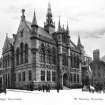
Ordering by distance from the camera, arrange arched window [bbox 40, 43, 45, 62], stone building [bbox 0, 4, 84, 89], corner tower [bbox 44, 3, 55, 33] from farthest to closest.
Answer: corner tower [bbox 44, 3, 55, 33]
arched window [bbox 40, 43, 45, 62]
stone building [bbox 0, 4, 84, 89]

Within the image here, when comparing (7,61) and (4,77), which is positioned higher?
(7,61)

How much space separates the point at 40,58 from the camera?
4056 centimetres

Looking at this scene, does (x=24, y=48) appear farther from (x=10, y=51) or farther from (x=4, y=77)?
(x=4, y=77)

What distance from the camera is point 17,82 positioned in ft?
145

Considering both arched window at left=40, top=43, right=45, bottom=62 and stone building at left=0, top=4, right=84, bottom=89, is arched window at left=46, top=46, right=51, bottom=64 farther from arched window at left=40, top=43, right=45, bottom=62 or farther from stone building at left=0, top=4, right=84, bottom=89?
arched window at left=40, top=43, right=45, bottom=62

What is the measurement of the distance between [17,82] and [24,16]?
701 inches

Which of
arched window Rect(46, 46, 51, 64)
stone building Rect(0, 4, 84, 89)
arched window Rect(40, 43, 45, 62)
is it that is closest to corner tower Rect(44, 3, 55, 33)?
stone building Rect(0, 4, 84, 89)

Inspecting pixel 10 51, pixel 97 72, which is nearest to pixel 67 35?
pixel 10 51

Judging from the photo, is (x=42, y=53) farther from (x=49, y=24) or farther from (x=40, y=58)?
(x=49, y=24)

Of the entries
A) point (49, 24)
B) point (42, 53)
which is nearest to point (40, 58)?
point (42, 53)

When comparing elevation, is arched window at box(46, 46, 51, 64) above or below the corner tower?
below

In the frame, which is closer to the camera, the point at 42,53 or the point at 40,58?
the point at 40,58

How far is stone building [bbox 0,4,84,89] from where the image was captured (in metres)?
39.7

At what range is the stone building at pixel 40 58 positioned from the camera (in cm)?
3969
